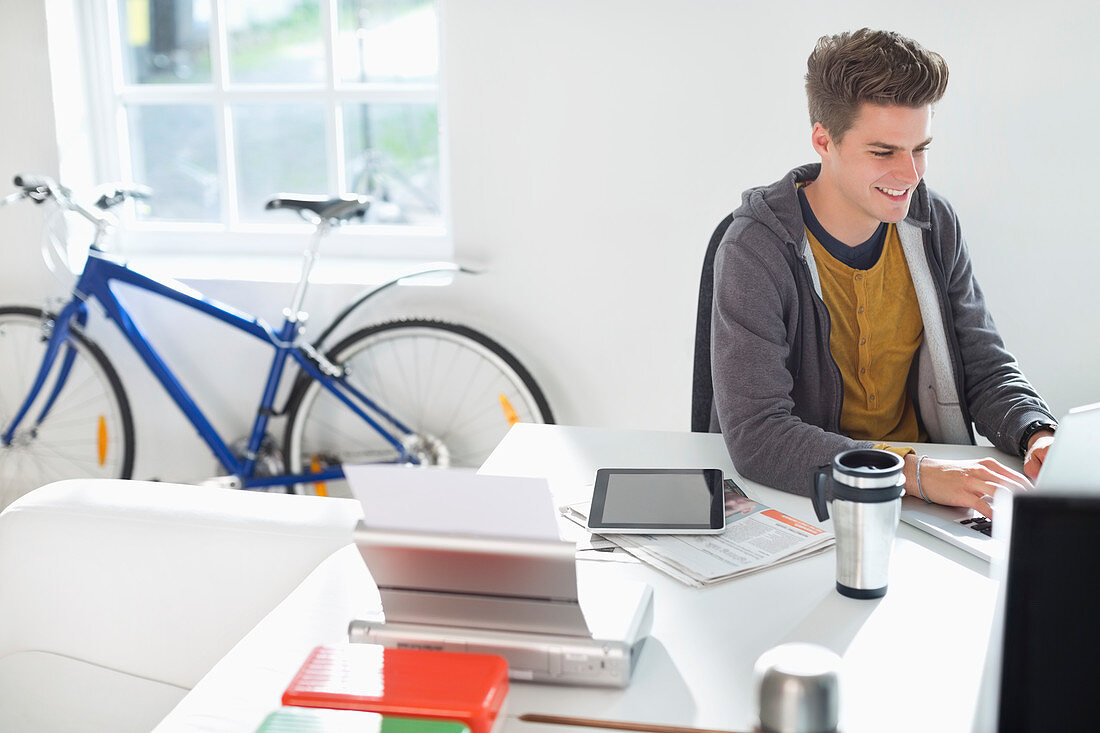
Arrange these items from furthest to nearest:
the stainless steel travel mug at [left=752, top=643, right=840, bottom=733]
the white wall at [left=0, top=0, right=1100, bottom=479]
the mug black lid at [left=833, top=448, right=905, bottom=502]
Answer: the white wall at [left=0, top=0, right=1100, bottom=479] < the mug black lid at [left=833, top=448, right=905, bottom=502] < the stainless steel travel mug at [left=752, top=643, right=840, bottom=733]

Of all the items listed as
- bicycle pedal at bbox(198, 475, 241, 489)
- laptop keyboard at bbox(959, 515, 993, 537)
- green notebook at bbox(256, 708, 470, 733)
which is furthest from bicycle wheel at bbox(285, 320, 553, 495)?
green notebook at bbox(256, 708, 470, 733)

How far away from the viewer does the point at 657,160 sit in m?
2.74

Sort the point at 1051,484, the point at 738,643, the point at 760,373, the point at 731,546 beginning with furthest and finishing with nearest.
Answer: the point at 760,373
the point at 731,546
the point at 738,643
the point at 1051,484

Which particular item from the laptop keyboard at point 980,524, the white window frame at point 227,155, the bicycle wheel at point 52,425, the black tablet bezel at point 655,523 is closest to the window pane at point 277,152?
the white window frame at point 227,155

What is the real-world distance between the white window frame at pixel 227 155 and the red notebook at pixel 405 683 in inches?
82.9

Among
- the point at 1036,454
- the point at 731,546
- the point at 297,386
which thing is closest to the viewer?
the point at 731,546

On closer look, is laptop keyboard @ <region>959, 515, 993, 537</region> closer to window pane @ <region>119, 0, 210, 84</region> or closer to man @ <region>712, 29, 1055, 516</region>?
man @ <region>712, 29, 1055, 516</region>

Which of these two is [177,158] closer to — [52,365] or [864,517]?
[52,365]

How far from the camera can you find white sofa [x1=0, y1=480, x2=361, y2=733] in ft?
5.17

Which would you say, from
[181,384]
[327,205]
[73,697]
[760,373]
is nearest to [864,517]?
[760,373]

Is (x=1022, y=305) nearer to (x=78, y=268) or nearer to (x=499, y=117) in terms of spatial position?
(x=499, y=117)

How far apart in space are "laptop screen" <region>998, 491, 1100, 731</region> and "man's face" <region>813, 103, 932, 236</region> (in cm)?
115

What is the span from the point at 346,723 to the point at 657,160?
2.03 meters

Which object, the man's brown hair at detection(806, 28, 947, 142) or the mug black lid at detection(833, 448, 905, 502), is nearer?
the mug black lid at detection(833, 448, 905, 502)
